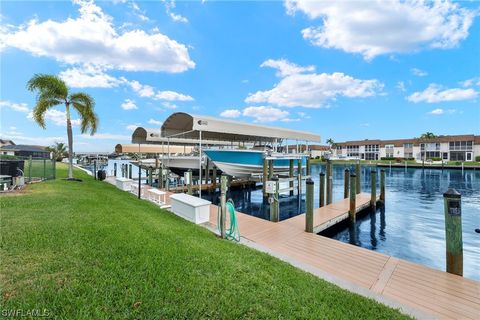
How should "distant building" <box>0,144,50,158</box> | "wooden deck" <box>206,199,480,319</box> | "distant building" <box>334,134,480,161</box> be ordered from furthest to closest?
"distant building" <box>334,134,480,161</box> < "distant building" <box>0,144,50,158</box> < "wooden deck" <box>206,199,480,319</box>

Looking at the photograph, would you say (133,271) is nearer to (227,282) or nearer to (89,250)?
(89,250)

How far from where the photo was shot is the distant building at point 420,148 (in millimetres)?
52519

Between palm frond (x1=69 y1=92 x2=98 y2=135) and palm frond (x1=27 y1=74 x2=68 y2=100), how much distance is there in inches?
24.7

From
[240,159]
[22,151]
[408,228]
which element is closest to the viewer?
[408,228]

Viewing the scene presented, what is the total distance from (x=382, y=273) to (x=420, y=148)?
69031mm

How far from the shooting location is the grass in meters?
2.57

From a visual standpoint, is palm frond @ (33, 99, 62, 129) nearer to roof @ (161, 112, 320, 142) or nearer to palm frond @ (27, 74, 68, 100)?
palm frond @ (27, 74, 68, 100)

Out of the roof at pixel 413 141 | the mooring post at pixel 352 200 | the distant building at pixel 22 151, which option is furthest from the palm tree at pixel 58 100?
the roof at pixel 413 141

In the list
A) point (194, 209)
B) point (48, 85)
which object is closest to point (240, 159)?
point (194, 209)

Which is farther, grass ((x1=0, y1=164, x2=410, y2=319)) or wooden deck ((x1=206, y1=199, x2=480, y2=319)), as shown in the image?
wooden deck ((x1=206, y1=199, x2=480, y2=319))

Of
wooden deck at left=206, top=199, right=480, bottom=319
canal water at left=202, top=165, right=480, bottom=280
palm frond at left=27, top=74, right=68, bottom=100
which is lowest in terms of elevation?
canal water at left=202, top=165, right=480, bottom=280

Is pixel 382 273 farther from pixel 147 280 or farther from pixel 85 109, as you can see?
pixel 85 109

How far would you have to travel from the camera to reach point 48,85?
40.8ft

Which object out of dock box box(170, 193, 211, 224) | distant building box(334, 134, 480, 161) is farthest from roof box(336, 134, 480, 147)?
dock box box(170, 193, 211, 224)
